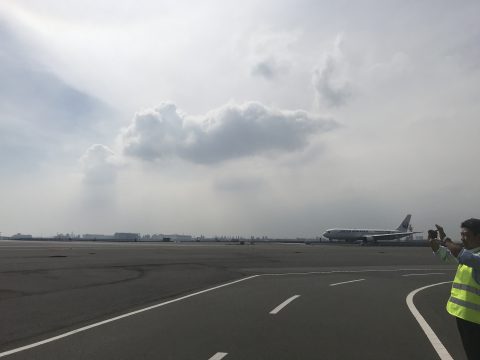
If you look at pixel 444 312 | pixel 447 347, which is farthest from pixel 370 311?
pixel 447 347

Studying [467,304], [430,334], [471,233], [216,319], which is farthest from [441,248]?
[216,319]

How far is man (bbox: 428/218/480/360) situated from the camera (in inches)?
154

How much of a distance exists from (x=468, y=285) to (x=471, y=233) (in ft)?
1.68

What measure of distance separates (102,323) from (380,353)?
210 inches

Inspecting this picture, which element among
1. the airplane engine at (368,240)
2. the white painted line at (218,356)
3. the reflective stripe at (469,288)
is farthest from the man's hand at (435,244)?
the airplane engine at (368,240)

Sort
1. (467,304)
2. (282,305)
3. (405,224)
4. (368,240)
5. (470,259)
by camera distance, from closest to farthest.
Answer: (470,259), (467,304), (282,305), (368,240), (405,224)

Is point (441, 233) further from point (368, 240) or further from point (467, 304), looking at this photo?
point (368, 240)

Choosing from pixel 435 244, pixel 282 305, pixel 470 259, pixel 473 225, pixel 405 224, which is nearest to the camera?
pixel 470 259

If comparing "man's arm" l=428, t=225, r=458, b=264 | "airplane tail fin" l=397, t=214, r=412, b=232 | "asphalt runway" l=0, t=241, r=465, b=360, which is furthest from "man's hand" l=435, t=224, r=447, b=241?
"airplane tail fin" l=397, t=214, r=412, b=232

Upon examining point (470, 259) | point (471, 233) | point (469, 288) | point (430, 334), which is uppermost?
point (471, 233)

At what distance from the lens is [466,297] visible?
4145 mm

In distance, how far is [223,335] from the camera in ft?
24.6

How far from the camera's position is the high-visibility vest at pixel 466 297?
4047mm

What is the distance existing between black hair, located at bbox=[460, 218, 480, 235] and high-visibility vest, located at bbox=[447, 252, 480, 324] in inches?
14.4
